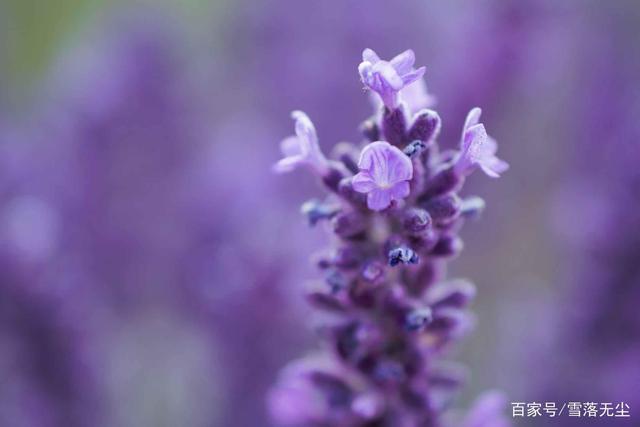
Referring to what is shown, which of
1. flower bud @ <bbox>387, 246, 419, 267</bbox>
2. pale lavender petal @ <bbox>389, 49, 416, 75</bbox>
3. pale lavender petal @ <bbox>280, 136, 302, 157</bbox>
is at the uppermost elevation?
pale lavender petal @ <bbox>280, 136, 302, 157</bbox>

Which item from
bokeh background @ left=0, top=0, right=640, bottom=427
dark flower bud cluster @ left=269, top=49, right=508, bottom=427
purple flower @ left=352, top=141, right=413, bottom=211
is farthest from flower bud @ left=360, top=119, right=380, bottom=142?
bokeh background @ left=0, top=0, right=640, bottom=427

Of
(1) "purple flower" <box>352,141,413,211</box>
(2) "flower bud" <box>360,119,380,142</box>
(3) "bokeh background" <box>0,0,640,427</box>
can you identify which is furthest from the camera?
(3) "bokeh background" <box>0,0,640,427</box>

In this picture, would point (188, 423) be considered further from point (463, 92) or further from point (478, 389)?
point (463, 92)

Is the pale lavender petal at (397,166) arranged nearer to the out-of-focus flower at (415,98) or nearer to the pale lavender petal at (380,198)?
the pale lavender petal at (380,198)

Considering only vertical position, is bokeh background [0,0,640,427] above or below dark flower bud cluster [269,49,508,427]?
above

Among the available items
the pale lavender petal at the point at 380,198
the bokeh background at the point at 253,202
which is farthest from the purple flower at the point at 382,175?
the bokeh background at the point at 253,202

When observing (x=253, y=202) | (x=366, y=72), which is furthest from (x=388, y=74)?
(x=253, y=202)

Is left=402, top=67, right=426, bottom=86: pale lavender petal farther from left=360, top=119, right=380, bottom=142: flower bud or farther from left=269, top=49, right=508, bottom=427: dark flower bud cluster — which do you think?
left=360, top=119, right=380, bottom=142: flower bud
